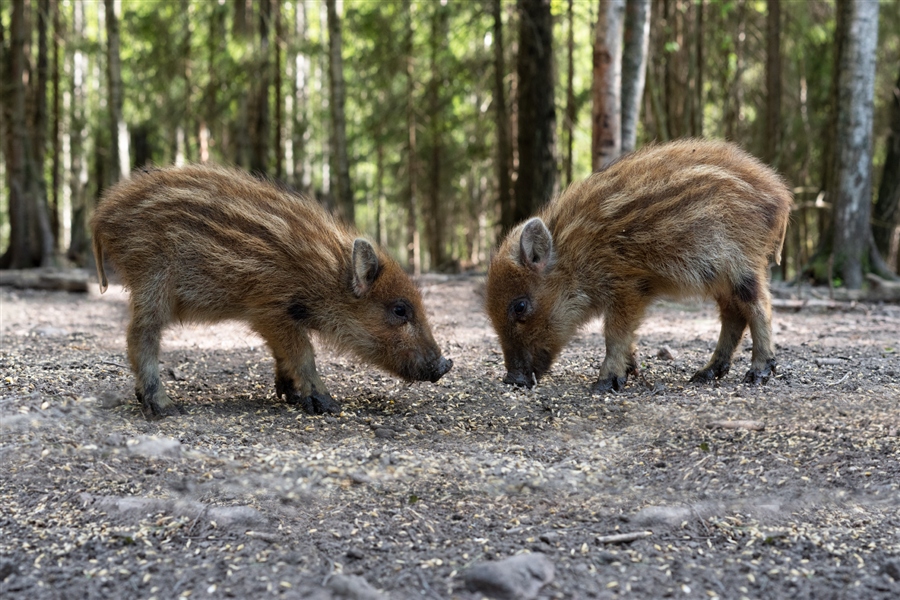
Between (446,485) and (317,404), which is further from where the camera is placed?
(317,404)

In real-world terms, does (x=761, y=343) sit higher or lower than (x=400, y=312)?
lower

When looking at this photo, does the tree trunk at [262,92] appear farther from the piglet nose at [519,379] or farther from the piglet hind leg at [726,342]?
the piglet hind leg at [726,342]

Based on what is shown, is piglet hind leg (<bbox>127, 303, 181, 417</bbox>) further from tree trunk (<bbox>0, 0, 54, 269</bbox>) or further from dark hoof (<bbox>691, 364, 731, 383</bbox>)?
tree trunk (<bbox>0, 0, 54, 269</bbox>)

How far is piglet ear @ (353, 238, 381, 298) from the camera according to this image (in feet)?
18.1

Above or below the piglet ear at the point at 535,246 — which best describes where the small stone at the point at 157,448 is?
below

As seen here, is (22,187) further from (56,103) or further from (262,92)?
(56,103)

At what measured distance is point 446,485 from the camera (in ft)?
13.7

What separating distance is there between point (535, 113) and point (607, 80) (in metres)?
3.38

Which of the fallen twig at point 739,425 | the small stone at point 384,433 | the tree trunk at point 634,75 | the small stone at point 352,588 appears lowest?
the small stone at point 352,588

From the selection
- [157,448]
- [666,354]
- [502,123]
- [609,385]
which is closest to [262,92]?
[502,123]

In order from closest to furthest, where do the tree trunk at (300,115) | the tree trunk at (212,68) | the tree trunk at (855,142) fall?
the tree trunk at (855,142)
the tree trunk at (212,68)
the tree trunk at (300,115)

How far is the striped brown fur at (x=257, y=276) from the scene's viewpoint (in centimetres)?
534

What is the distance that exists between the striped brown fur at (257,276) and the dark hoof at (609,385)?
1035 mm

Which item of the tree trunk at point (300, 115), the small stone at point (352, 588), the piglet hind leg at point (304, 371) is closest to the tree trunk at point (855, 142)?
the piglet hind leg at point (304, 371)
